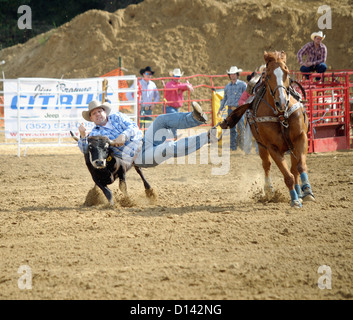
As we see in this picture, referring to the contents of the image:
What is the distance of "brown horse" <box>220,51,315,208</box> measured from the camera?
20.1 feet

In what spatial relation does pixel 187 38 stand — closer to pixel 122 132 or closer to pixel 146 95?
pixel 146 95

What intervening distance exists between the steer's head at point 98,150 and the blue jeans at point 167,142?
0.54m

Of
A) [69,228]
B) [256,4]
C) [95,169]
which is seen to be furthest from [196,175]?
[256,4]

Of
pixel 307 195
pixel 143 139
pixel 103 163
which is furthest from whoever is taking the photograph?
pixel 143 139

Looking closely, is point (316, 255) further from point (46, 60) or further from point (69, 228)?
point (46, 60)

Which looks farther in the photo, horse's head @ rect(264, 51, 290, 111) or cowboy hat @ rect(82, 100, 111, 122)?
cowboy hat @ rect(82, 100, 111, 122)

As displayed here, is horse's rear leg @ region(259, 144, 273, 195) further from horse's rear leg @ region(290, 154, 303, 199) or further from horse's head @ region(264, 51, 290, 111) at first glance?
horse's head @ region(264, 51, 290, 111)

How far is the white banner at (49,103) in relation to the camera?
13.1 metres

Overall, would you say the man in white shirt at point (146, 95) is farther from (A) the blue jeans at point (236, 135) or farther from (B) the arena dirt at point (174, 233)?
(A) the blue jeans at point (236, 135)

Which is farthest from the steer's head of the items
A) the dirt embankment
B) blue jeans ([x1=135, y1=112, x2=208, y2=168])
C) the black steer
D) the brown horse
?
the dirt embankment

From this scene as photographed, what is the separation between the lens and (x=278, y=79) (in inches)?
239

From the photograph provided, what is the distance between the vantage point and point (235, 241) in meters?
4.85

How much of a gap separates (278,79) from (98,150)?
2.33 m

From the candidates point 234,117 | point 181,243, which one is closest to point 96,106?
point 234,117
